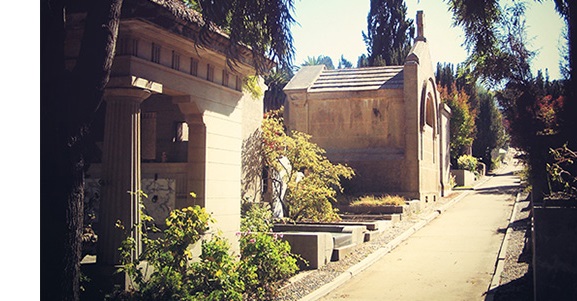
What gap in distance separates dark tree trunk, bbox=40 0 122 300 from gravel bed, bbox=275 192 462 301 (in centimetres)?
455

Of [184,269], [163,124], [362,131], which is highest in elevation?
[362,131]

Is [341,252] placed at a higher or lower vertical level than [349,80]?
lower

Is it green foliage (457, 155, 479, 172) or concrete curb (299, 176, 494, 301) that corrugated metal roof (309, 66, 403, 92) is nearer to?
concrete curb (299, 176, 494, 301)

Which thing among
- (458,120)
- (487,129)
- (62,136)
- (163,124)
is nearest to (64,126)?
(62,136)

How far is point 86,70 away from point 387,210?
551 inches

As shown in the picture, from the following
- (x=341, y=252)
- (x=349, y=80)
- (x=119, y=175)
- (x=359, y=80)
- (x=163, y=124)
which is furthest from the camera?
(x=349, y=80)

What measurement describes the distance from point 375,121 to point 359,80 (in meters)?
2.17

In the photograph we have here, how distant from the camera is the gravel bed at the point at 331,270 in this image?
899 centimetres

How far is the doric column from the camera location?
7000 mm

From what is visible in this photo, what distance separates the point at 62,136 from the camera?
4.54 m

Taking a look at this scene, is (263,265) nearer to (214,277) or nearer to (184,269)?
(214,277)

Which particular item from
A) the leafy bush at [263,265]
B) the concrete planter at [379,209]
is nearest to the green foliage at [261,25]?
the leafy bush at [263,265]

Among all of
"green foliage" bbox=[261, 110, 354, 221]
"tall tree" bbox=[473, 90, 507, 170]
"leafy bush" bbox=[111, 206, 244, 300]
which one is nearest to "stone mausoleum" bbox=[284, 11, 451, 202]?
"green foliage" bbox=[261, 110, 354, 221]

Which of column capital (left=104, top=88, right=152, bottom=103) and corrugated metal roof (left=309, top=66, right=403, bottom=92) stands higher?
corrugated metal roof (left=309, top=66, right=403, bottom=92)
